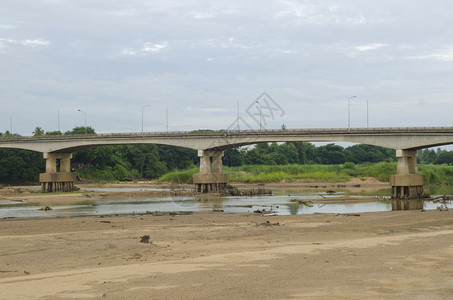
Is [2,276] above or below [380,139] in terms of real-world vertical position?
below

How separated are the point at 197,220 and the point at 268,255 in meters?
16.2

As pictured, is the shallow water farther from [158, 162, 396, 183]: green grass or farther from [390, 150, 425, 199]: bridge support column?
[158, 162, 396, 183]: green grass

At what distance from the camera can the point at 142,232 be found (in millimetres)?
25922

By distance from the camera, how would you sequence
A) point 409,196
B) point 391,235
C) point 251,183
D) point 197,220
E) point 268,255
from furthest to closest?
point 251,183
point 409,196
point 197,220
point 391,235
point 268,255

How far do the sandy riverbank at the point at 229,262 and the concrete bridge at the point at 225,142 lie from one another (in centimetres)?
3178

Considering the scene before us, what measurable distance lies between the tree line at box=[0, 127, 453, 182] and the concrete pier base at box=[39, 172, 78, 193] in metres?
16.4

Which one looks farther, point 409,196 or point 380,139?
point 380,139

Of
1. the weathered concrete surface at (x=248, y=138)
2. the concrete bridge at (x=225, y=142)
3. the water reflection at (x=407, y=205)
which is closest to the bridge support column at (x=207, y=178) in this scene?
the concrete bridge at (x=225, y=142)

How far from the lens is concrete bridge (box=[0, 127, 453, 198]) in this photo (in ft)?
191

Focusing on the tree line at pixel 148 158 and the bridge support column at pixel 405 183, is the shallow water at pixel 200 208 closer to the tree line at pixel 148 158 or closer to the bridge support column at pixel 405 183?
the bridge support column at pixel 405 183

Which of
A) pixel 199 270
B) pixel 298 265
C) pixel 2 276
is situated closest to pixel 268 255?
pixel 298 265

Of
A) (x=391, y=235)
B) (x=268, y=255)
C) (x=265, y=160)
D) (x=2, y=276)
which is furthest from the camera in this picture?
(x=265, y=160)

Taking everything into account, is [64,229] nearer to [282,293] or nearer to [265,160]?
[282,293]

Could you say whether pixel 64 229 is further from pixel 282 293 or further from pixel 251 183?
pixel 251 183
